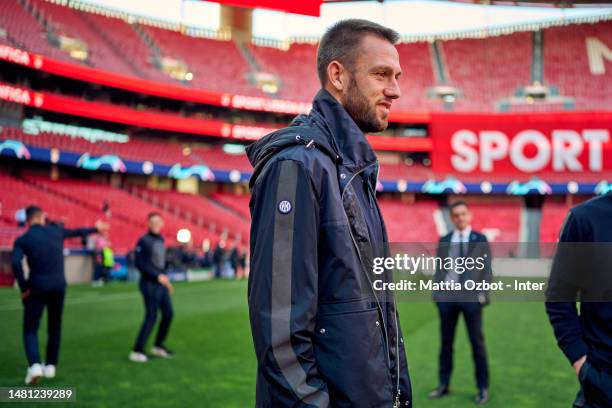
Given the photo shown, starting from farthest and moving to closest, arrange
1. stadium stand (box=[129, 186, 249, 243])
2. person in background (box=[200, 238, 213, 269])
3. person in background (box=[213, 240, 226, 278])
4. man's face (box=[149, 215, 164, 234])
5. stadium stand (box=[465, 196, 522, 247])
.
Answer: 1. stadium stand (box=[465, 196, 522, 247])
2. stadium stand (box=[129, 186, 249, 243])
3. person in background (box=[200, 238, 213, 269])
4. person in background (box=[213, 240, 226, 278])
5. man's face (box=[149, 215, 164, 234])

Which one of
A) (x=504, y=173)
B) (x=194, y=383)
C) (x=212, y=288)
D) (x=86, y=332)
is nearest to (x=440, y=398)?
(x=194, y=383)

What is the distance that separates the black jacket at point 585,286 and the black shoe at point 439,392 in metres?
4.44

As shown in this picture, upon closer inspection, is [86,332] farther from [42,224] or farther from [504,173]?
[504,173]

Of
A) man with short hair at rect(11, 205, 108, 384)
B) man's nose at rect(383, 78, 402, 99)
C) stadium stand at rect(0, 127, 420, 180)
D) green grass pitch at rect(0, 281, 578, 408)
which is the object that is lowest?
green grass pitch at rect(0, 281, 578, 408)

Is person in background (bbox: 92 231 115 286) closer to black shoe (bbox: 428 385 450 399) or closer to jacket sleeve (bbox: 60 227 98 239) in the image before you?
jacket sleeve (bbox: 60 227 98 239)

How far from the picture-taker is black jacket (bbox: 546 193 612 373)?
2931mm

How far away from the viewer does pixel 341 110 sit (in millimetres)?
2398

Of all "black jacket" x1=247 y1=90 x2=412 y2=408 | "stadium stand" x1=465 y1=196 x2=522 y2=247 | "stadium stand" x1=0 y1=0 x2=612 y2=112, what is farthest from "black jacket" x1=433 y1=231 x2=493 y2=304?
"stadium stand" x1=0 y1=0 x2=612 y2=112

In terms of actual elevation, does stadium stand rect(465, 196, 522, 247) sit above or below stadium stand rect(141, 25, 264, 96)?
below

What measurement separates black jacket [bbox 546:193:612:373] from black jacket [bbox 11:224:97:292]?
6.68 meters

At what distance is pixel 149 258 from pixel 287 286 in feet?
25.6

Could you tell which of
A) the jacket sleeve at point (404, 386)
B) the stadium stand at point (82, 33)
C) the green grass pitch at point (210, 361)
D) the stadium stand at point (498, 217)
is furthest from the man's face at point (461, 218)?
the stadium stand at point (82, 33)

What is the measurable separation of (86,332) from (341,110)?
10.8 m

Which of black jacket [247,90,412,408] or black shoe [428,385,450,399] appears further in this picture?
black shoe [428,385,450,399]
